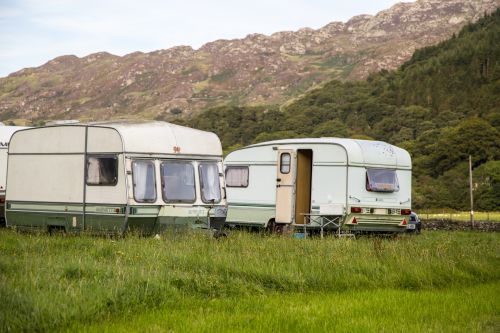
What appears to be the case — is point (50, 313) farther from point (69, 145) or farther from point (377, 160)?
point (377, 160)

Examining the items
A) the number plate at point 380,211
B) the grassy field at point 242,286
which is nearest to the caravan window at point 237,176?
the number plate at point 380,211

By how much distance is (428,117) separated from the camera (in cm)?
10650

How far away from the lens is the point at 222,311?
9.39 metres

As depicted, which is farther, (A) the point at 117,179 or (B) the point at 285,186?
(B) the point at 285,186

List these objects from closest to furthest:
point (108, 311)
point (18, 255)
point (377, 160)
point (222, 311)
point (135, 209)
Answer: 1. point (108, 311)
2. point (222, 311)
3. point (18, 255)
4. point (135, 209)
5. point (377, 160)

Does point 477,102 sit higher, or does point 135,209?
point 477,102

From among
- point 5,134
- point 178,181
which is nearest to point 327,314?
point 178,181

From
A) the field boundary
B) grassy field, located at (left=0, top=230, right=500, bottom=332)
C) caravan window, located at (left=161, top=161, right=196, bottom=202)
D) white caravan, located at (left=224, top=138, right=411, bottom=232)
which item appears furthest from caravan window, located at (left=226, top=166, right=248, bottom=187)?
the field boundary

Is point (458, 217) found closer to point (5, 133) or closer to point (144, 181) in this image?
point (5, 133)

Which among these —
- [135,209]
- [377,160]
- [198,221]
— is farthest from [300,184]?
[135,209]

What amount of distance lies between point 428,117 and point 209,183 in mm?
92179

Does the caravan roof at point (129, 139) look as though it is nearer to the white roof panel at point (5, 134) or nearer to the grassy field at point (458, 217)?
the white roof panel at point (5, 134)

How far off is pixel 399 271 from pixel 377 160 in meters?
8.87

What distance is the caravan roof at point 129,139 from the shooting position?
56.2 feet
